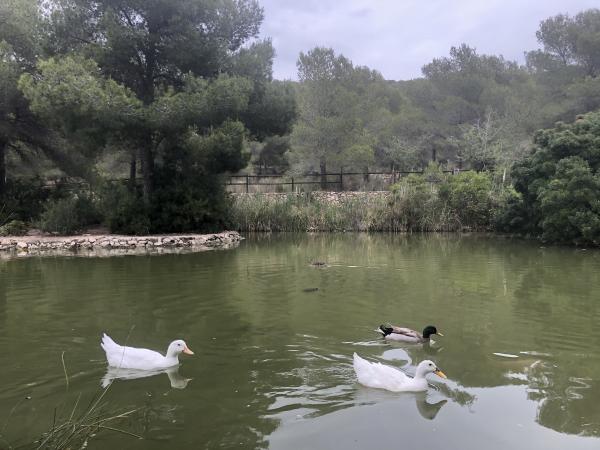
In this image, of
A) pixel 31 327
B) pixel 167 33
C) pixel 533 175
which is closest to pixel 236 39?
pixel 167 33

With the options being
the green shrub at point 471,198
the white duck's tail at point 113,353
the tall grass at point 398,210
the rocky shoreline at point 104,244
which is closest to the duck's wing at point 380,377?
the white duck's tail at point 113,353

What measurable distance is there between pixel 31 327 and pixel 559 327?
23.7ft

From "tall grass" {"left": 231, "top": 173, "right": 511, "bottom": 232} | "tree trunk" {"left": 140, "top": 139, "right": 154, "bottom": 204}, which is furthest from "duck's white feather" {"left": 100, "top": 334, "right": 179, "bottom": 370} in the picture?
"tall grass" {"left": 231, "top": 173, "right": 511, "bottom": 232}

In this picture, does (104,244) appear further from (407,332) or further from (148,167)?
(407,332)

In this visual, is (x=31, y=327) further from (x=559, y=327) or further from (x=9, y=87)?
(x=9, y=87)

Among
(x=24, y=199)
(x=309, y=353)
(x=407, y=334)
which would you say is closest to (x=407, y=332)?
(x=407, y=334)

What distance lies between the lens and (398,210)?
2344cm

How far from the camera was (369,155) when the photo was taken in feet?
113

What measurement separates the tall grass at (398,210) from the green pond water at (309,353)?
980cm

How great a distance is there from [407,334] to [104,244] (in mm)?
13849

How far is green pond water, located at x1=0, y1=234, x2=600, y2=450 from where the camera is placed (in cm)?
446

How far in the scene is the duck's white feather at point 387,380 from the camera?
5266 mm

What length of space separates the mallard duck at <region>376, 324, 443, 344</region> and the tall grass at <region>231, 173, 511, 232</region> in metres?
16.3

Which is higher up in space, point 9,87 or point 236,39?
point 236,39
